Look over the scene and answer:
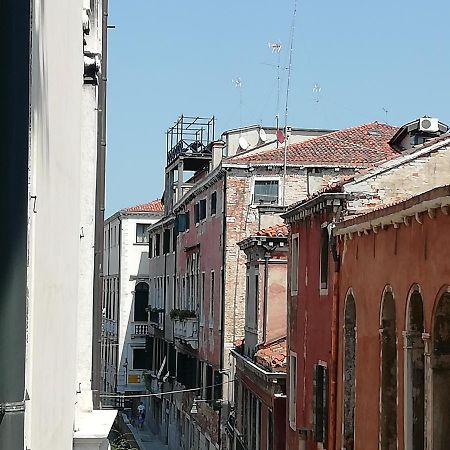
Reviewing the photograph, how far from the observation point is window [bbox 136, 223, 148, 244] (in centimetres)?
4803

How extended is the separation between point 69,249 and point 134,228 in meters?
42.7

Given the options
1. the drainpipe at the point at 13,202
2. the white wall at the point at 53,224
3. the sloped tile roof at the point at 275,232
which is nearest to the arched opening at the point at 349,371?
the sloped tile roof at the point at 275,232

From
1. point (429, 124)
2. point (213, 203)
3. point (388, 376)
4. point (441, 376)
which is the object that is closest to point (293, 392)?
point (429, 124)

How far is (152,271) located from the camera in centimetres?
4397

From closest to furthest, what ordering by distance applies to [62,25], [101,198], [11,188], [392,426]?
[11,188] < [62,25] < [101,198] < [392,426]

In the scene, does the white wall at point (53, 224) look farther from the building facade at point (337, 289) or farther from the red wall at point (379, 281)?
the building facade at point (337, 289)

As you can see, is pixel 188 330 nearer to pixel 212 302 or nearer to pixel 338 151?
pixel 212 302

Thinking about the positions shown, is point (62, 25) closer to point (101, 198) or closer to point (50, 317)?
point (50, 317)

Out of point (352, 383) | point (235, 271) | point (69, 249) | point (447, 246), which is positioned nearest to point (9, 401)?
point (69, 249)

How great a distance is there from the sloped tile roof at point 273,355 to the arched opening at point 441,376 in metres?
9.89

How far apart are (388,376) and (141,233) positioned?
37.4 metres

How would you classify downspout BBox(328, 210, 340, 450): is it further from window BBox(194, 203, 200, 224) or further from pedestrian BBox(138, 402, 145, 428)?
pedestrian BBox(138, 402, 145, 428)

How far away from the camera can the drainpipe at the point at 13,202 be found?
2.10m

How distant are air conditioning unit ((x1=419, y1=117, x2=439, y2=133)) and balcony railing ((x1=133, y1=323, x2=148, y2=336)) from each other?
28591 mm
